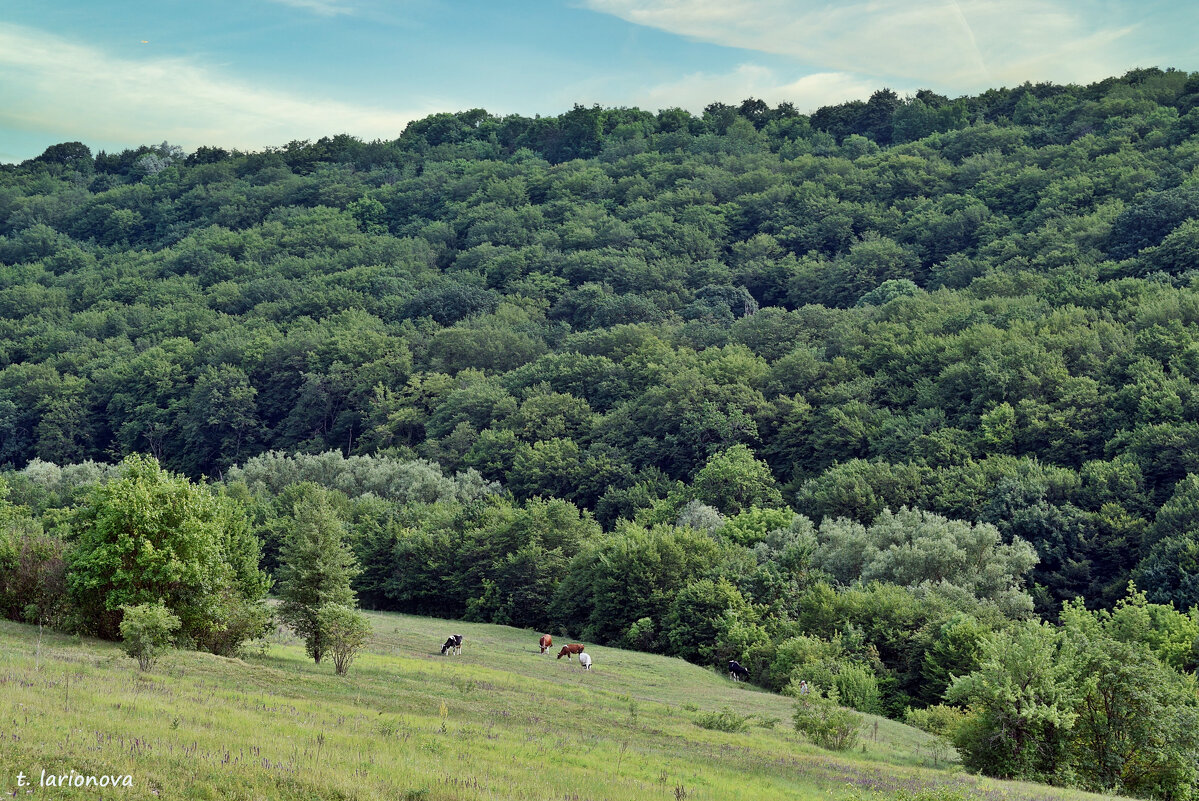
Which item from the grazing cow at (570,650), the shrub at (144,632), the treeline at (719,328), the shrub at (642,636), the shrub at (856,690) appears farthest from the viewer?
the treeline at (719,328)

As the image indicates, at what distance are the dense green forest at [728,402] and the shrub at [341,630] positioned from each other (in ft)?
10.6

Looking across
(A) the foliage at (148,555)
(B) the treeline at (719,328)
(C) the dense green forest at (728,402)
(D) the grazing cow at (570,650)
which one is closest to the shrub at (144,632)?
(A) the foliage at (148,555)

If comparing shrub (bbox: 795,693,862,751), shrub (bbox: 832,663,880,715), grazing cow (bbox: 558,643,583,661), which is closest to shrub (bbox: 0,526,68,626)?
grazing cow (bbox: 558,643,583,661)

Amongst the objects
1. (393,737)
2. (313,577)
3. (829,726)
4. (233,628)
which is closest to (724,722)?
(829,726)

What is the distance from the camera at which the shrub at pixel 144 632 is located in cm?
2694

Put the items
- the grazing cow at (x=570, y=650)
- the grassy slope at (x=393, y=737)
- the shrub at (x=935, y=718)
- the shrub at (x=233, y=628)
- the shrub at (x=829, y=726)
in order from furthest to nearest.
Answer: the grazing cow at (x=570, y=650)
the shrub at (x=935, y=718)
the shrub at (x=233, y=628)
the shrub at (x=829, y=726)
the grassy slope at (x=393, y=737)

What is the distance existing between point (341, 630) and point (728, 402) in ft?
222

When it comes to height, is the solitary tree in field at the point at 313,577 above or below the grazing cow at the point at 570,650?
above

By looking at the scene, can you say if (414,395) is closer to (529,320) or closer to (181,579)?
(529,320)

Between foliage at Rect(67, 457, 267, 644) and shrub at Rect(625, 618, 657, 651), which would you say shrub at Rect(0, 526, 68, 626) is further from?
shrub at Rect(625, 618, 657, 651)

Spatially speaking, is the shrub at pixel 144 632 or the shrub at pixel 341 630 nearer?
the shrub at pixel 144 632

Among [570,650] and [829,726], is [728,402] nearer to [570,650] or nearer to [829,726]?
[570,650]

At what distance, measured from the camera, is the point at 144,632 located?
27172 millimetres

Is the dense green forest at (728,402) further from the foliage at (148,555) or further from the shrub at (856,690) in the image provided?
the foliage at (148,555)
